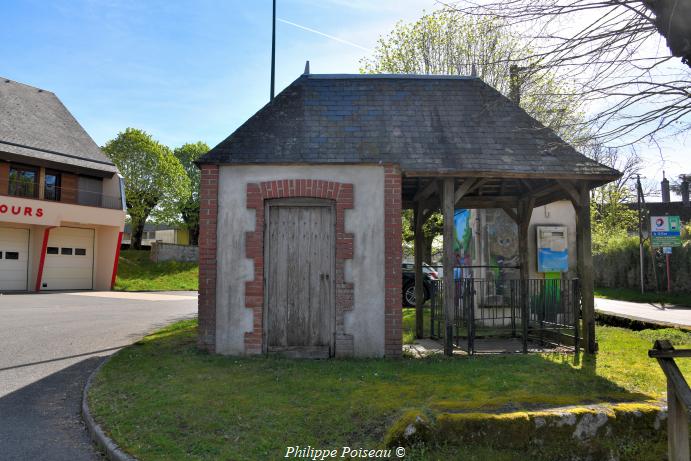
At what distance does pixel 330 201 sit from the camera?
8352mm

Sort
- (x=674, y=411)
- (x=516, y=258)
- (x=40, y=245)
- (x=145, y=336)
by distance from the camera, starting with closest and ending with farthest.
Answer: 1. (x=674, y=411)
2. (x=145, y=336)
3. (x=516, y=258)
4. (x=40, y=245)

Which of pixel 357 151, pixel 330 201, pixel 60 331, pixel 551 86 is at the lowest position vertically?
pixel 60 331

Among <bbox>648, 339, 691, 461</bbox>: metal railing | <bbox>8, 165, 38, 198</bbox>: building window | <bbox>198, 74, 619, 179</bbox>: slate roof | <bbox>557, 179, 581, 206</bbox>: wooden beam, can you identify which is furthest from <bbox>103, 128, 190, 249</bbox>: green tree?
<bbox>648, 339, 691, 461</bbox>: metal railing

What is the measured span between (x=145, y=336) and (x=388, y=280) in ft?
19.0

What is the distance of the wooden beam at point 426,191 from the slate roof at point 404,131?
60 centimetres

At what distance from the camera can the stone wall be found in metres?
33.9

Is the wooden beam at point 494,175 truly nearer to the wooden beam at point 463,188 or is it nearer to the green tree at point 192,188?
the wooden beam at point 463,188

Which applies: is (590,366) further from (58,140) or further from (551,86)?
(58,140)

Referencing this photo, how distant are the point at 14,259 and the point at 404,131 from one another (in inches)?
931

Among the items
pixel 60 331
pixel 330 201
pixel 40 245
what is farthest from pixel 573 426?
pixel 40 245

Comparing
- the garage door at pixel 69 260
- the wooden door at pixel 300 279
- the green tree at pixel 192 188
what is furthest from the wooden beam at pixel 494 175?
the green tree at pixel 192 188

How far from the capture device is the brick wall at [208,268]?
8.19 metres

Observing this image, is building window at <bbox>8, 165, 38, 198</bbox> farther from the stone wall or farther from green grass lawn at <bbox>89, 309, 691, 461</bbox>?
green grass lawn at <bbox>89, 309, 691, 461</bbox>

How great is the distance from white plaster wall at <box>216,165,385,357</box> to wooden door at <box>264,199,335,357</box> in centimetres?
32
